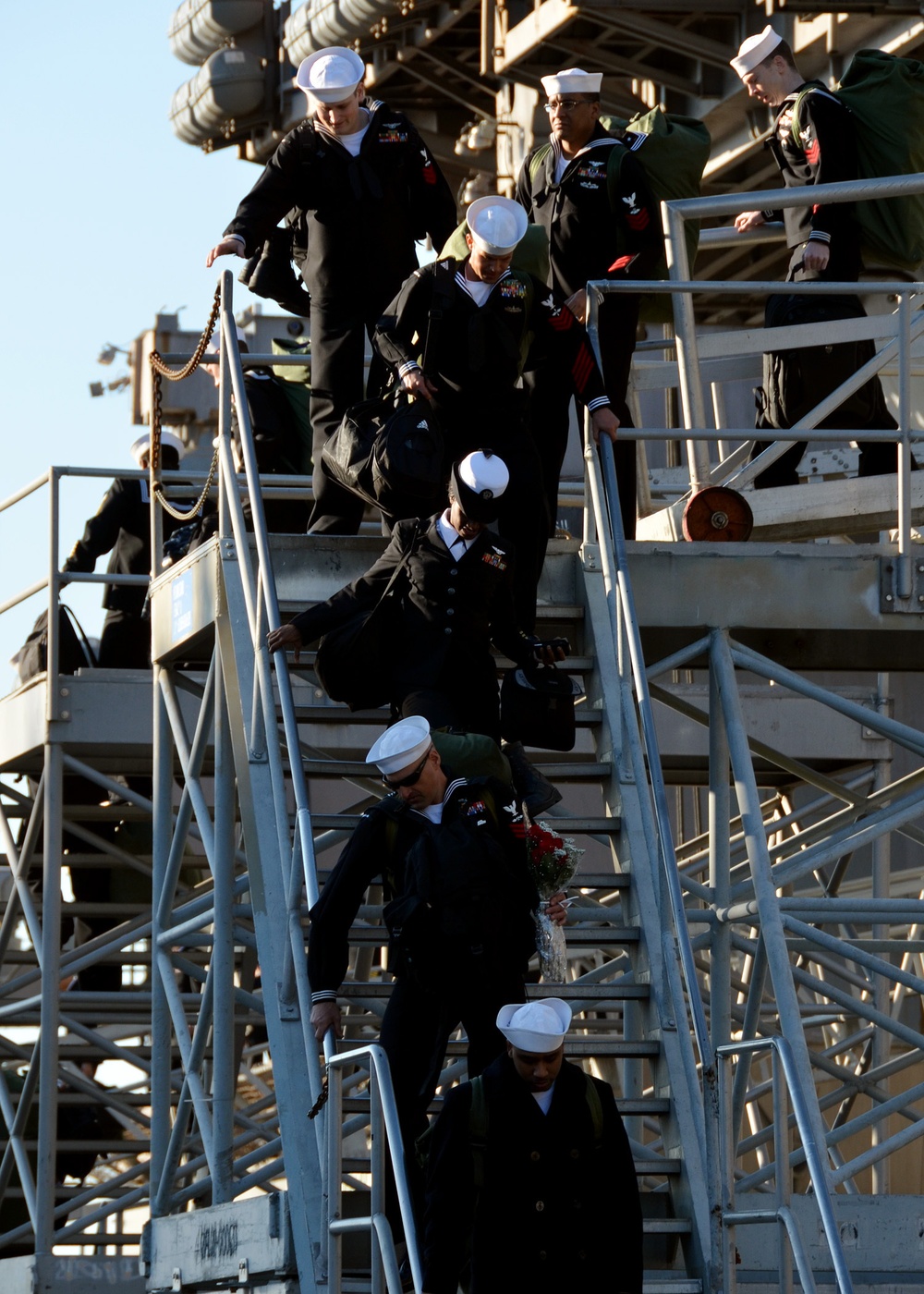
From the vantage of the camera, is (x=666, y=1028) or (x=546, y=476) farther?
(x=546, y=476)

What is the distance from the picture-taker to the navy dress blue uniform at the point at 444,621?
358 inches

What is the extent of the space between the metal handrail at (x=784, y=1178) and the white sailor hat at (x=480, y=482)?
2.38 meters

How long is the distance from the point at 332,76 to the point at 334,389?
143 cm

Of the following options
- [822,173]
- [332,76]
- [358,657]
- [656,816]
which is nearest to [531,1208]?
[656,816]

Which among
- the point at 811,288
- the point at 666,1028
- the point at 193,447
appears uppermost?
the point at 193,447

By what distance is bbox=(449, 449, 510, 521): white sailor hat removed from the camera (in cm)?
905

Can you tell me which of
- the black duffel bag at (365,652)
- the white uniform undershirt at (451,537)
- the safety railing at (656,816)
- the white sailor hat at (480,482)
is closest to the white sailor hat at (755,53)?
the safety railing at (656,816)

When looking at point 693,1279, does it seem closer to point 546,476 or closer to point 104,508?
point 546,476

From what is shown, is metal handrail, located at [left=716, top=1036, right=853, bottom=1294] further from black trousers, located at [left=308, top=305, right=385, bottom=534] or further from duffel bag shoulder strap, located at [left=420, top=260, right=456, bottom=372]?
black trousers, located at [left=308, top=305, right=385, bottom=534]

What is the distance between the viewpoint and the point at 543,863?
8.27m

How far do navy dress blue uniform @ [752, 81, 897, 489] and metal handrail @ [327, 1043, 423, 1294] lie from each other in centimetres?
493

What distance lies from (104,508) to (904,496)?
647 centimetres

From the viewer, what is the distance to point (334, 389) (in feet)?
35.6

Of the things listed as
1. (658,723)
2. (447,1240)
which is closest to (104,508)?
(658,723)
